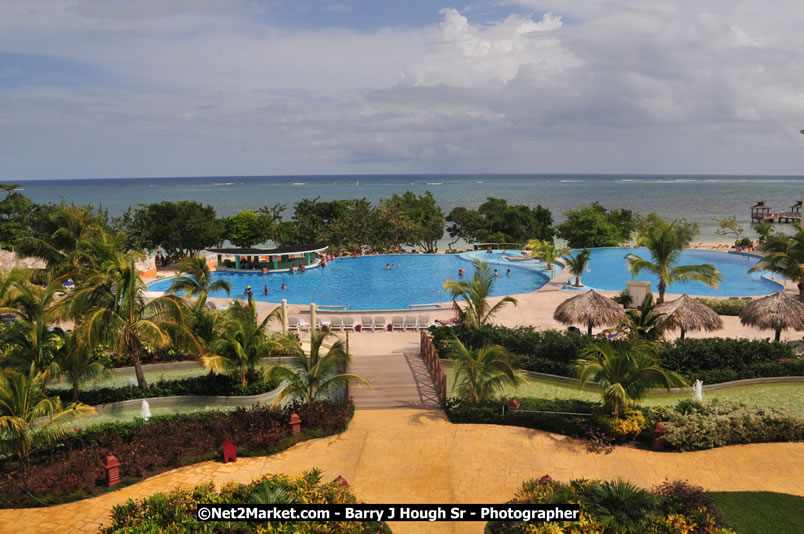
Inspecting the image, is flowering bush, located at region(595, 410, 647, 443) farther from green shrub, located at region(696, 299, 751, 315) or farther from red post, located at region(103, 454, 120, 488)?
green shrub, located at region(696, 299, 751, 315)

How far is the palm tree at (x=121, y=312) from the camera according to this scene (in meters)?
14.1

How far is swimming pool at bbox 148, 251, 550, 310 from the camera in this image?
32625mm

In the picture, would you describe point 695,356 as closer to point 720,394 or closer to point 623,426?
point 720,394

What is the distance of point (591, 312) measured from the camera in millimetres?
19281

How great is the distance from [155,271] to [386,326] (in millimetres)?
21657

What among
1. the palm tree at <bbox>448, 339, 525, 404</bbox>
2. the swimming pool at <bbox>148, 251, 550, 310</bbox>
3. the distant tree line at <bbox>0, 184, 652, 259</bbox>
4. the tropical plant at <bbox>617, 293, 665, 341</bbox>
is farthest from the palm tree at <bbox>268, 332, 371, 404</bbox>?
the distant tree line at <bbox>0, 184, 652, 259</bbox>

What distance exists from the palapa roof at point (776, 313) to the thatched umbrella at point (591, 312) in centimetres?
442

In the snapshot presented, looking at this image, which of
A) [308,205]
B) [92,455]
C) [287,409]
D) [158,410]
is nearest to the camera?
[92,455]

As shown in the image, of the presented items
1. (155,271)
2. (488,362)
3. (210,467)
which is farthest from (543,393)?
(155,271)

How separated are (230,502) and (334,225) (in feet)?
126

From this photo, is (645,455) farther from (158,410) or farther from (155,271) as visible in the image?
(155,271)

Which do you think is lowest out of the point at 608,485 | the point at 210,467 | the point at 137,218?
the point at 210,467

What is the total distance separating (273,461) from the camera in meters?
12.1

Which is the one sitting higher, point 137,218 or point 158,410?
point 137,218
